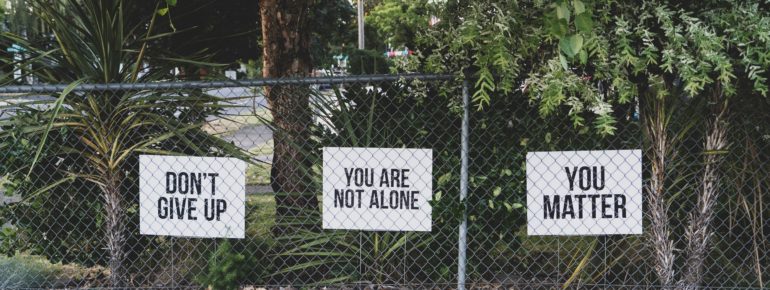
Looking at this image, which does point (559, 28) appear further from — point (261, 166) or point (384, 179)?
point (261, 166)

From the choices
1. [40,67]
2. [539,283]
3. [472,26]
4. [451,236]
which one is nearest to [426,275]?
[451,236]

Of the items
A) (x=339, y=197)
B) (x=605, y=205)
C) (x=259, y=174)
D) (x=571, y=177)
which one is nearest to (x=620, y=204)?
(x=605, y=205)

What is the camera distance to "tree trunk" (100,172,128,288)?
5109 millimetres

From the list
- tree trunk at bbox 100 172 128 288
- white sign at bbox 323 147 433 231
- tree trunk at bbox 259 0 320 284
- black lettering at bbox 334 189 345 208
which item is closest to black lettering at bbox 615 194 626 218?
white sign at bbox 323 147 433 231

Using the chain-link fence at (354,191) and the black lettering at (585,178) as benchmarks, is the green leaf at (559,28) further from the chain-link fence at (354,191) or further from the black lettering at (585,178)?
the black lettering at (585,178)

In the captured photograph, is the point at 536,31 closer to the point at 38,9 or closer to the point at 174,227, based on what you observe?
the point at 174,227

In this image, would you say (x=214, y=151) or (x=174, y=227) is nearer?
(x=174, y=227)

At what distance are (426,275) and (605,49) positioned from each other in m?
2.00

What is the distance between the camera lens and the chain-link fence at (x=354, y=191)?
467cm

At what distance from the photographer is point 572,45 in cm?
304

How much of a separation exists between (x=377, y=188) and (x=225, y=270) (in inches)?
43.3

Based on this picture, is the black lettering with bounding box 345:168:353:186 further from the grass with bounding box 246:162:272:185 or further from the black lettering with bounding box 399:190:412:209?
the grass with bounding box 246:162:272:185

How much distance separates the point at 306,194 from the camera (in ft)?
16.6

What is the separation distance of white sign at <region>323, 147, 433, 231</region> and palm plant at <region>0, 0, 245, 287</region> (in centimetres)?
82
